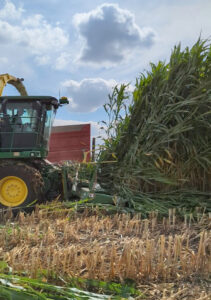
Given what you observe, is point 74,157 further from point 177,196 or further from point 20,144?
point 177,196

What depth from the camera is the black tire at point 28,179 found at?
4699mm

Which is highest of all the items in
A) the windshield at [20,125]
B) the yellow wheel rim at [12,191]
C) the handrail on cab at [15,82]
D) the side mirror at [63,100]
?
the handrail on cab at [15,82]

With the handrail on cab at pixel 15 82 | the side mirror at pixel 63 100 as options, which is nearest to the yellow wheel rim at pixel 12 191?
the side mirror at pixel 63 100

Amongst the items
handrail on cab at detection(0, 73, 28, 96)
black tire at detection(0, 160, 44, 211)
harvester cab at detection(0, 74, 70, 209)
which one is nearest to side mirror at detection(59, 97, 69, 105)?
harvester cab at detection(0, 74, 70, 209)

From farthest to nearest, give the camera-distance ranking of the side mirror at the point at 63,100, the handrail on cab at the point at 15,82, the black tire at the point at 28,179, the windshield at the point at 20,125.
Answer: the handrail on cab at the point at 15,82, the side mirror at the point at 63,100, the windshield at the point at 20,125, the black tire at the point at 28,179

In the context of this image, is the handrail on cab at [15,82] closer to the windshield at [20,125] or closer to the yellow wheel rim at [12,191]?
the windshield at [20,125]

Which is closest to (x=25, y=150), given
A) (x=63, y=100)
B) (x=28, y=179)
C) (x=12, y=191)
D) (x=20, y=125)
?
(x=20, y=125)

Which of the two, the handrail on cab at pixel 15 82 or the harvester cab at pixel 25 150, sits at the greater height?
the handrail on cab at pixel 15 82

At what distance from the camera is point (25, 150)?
5.05 m

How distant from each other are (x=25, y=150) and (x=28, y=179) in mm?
554

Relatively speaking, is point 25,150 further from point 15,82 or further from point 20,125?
point 15,82

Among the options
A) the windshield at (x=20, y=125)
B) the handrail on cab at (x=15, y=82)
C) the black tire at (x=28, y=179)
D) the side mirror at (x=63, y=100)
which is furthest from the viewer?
the handrail on cab at (x=15, y=82)

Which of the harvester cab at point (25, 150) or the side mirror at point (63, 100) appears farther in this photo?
the side mirror at point (63, 100)

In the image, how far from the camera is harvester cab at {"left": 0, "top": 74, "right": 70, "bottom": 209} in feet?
15.6
